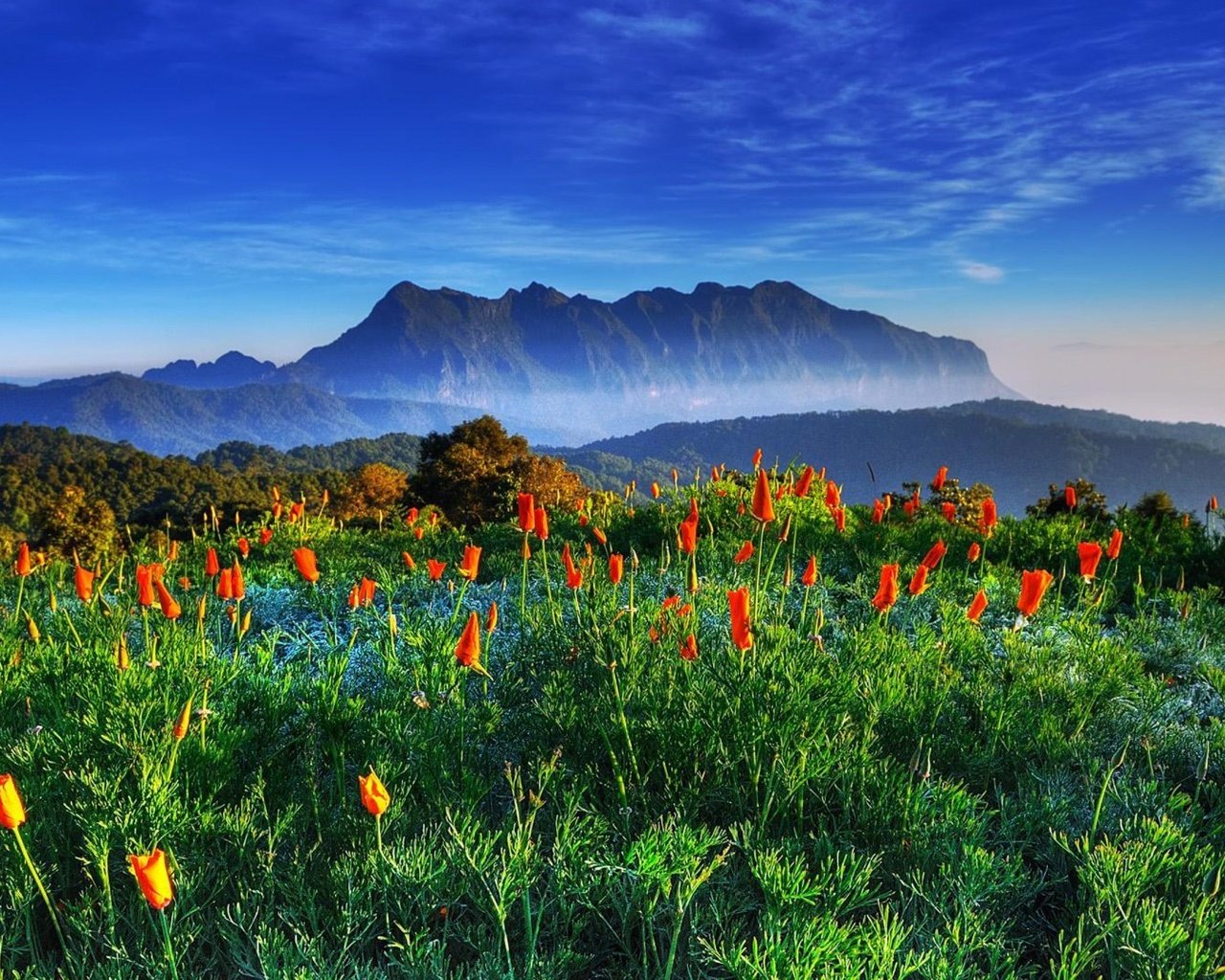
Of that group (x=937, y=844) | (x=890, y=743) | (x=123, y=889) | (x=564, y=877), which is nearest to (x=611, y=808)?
(x=564, y=877)

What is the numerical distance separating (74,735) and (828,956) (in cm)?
254

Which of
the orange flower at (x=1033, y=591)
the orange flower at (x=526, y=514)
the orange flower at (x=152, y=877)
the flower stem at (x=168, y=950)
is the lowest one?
the flower stem at (x=168, y=950)

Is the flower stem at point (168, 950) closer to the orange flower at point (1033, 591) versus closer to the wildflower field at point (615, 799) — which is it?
the wildflower field at point (615, 799)

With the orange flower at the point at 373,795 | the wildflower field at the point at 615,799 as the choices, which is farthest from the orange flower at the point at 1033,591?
the orange flower at the point at 373,795

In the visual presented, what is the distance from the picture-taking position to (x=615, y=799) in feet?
8.86

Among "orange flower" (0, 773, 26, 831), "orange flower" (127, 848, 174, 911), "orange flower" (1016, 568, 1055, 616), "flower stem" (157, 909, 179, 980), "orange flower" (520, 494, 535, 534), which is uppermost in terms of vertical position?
"orange flower" (520, 494, 535, 534)

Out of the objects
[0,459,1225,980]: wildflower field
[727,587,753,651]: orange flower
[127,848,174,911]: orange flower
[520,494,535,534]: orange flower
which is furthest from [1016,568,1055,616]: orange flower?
[127,848,174,911]: orange flower

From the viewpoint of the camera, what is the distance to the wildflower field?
6.79ft

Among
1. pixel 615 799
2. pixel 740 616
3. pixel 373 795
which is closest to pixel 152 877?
pixel 373 795

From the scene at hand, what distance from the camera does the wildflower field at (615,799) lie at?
6.79 feet

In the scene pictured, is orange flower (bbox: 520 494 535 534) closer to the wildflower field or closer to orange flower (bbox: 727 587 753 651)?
the wildflower field

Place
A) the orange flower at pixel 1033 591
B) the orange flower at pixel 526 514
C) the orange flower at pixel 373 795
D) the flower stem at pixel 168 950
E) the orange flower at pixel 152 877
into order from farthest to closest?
the orange flower at pixel 526 514 < the orange flower at pixel 1033 591 < the orange flower at pixel 373 795 < the flower stem at pixel 168 950 < the orange flower at pixel 152 877

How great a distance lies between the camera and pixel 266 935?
6.82ft

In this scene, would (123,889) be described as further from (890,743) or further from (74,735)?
(890,743)
